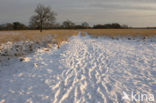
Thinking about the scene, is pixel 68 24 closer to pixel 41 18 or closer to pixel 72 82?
pixel 41 18

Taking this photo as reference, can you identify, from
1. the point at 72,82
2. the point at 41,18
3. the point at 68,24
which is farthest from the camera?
the point at 68,24

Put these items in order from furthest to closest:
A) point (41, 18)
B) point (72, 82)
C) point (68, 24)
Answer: point (68, 24) < point (41, 18) < point (72, 82)

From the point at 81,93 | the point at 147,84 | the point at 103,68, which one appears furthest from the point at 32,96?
the point at 147,84

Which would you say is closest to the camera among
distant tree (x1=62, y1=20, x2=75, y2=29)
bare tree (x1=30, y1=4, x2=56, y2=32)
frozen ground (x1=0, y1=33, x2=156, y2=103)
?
frozen ground (x1=0, y1=33, x2=156, y2=103)

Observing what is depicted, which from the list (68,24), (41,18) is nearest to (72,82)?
(41,18)

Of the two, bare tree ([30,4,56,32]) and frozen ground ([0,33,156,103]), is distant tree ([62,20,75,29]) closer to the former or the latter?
bare tree ([30,4,56,32])

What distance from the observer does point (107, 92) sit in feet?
11.2

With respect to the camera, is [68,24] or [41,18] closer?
[41,18]

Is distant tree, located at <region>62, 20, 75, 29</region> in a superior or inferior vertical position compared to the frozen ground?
superior

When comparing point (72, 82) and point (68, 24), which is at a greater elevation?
point (68, 24)

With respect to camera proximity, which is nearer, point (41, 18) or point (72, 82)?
point (72, 82)

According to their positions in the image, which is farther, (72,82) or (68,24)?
(68,24)

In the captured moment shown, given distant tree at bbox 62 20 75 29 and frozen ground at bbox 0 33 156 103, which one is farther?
distant tree at bbox 62 20 75 29

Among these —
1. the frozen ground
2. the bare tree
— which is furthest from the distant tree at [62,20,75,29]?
the frozen ground
